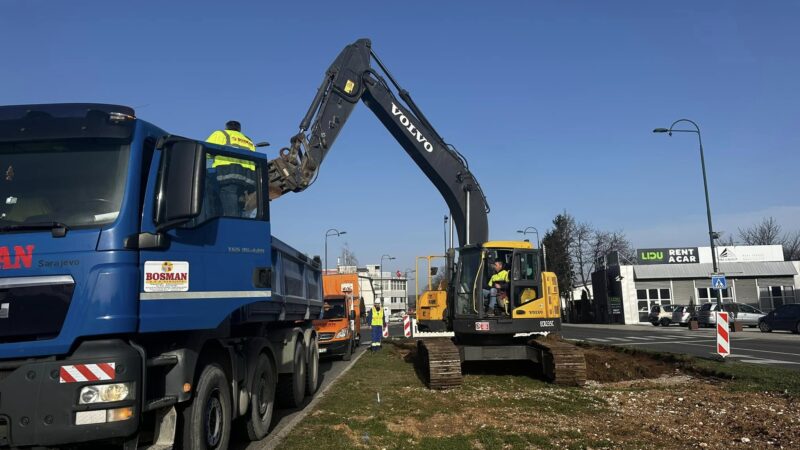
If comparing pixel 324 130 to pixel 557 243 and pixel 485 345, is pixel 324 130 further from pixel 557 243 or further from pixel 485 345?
pixel 557 243

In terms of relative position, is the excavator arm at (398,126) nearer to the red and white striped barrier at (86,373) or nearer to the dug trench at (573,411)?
the dug trench at (573,411)

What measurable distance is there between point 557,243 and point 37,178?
2660 inches

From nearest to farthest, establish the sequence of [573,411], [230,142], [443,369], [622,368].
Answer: [230,142], [573,411], [443,369], [622,368]

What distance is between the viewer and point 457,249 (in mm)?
13703

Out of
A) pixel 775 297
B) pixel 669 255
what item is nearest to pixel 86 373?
pixel 775 297

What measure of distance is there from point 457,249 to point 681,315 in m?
31.9

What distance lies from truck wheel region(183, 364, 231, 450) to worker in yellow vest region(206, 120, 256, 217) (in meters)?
1.69

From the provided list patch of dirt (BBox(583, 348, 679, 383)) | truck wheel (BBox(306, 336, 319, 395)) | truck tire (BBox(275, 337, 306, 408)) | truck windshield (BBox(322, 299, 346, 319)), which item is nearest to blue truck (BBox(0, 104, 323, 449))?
truck tire (BBox(275, 337, 306, 408))

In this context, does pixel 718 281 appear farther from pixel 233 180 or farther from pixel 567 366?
pixel 233 180

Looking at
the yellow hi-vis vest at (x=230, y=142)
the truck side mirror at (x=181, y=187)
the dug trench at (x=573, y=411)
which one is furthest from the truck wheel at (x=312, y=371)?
the truck side mirror at (x=181, y=187)

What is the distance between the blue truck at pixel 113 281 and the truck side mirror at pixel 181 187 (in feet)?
0.04

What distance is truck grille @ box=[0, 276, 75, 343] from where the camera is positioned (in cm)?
439

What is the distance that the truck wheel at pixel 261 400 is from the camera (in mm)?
7234

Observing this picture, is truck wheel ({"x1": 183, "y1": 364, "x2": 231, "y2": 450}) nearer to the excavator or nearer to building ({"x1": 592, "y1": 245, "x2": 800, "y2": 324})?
the excavator
